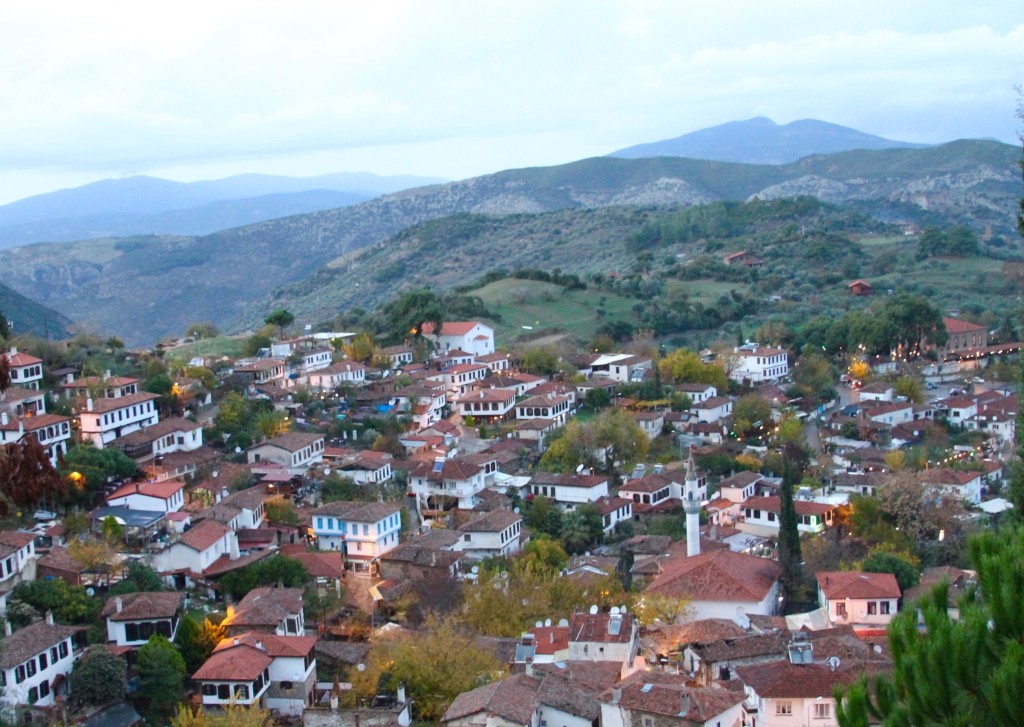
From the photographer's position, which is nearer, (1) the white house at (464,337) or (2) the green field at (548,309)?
(1) the white house at (464,337)

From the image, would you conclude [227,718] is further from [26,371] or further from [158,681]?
[26,371]

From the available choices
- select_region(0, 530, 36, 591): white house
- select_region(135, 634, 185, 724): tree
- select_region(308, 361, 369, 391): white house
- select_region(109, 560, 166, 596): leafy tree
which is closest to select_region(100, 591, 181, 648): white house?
select_region(135, 634, 185, 724): tree

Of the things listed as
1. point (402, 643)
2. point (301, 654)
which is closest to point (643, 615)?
point (402, 643)

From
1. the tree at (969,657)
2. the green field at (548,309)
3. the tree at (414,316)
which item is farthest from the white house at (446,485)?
the green field at (548,309)

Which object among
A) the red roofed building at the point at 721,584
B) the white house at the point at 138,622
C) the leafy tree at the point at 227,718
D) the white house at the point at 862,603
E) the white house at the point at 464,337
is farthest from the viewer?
the white house at the point at 464,337

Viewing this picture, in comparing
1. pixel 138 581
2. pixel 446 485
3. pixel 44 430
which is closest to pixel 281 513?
pixel 446 485

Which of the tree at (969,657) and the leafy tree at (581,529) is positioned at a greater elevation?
the tree at (969,657)

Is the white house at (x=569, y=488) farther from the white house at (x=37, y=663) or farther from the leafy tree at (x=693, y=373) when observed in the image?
the white house at (x=37, y=663)
